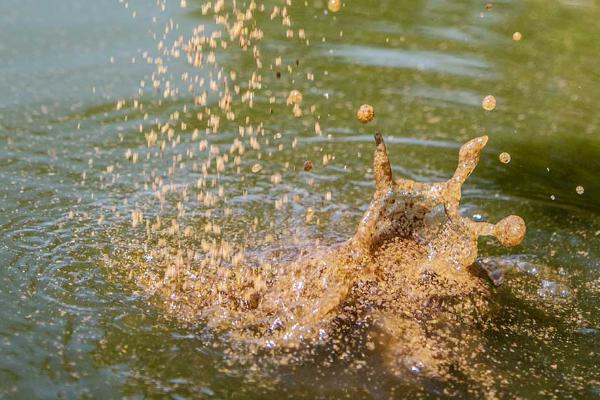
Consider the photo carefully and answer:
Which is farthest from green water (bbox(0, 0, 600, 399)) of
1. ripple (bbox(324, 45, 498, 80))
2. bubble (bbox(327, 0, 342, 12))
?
bubble (bbox(327, 0, 342, 12))

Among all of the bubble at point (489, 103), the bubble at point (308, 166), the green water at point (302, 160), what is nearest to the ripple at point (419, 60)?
the green water at point (302, 160)

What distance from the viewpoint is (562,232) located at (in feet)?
11.8

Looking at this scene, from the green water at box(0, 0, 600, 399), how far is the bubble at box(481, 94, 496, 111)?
0.05 metres

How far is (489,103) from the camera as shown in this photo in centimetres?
447

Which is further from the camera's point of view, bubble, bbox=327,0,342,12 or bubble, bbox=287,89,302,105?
bubble, bbox=327,0,342,12

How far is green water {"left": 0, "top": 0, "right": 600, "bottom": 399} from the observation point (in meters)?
2.67

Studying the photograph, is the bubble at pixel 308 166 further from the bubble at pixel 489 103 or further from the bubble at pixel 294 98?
Answer: the bubble at pixel 489 103

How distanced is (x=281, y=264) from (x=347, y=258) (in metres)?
0.23

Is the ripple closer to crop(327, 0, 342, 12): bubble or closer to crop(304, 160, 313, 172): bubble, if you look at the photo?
crop(327, 0, 342, 12): bubble

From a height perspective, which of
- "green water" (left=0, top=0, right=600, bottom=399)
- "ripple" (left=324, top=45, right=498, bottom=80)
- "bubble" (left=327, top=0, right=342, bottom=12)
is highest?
"bubble" (left=327, top=0, right=342, bottom=12)

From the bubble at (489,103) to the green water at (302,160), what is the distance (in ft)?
0.15

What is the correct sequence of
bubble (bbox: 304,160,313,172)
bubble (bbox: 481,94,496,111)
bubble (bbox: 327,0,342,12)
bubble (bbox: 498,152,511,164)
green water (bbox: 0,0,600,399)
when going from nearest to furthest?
green water (bbox: 0,0,600,399) → bubble (bbox: 304,160,313,172) → bubble (bbox: 498,152,511,164) → bubble (bbox: 481,94,496,111) → bubble (bbox: 327,0,342,12)

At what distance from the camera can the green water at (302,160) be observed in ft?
8.77

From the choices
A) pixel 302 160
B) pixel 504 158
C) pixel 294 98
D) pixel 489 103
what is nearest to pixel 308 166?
pixel 302 160
